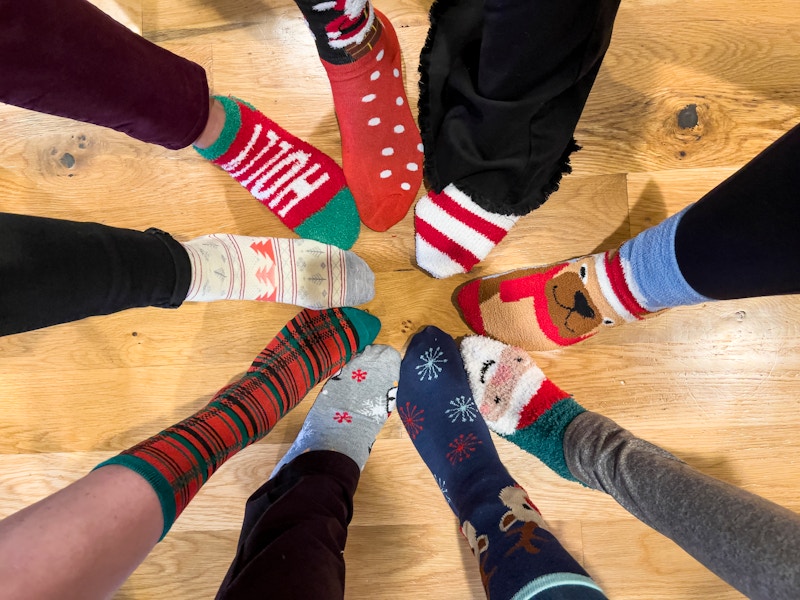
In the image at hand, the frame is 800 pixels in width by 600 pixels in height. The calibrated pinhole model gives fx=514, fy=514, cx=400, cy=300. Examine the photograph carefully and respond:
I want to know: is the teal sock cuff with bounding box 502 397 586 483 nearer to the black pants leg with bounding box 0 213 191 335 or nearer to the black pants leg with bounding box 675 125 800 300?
the black pants leg with bounding box 675 125 800 300

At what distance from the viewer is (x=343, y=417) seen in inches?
32.5

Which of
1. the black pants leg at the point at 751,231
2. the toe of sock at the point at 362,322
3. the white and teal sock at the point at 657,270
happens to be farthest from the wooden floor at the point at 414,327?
the black pants leg at the point at 751,231

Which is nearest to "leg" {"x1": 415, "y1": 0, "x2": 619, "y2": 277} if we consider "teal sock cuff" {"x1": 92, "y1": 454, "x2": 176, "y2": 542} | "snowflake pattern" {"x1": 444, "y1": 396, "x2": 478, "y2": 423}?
"snowflake pattern" {"x1": 444, "y1": 396, "x2": 478, "y2": 423}

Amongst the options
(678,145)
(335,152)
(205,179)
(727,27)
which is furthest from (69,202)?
(727,27)

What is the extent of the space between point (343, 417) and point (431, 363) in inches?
6.5

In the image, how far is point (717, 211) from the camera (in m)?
0.52

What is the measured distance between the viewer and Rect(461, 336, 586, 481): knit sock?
763mm

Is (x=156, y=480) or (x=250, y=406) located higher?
(x=156, y=480)

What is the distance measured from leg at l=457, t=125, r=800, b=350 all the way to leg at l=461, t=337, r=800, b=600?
71 mm

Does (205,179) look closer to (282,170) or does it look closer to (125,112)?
(282,170)

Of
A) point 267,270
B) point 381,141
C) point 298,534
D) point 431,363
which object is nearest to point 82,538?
point 298,534

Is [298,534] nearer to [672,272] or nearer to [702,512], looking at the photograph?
[702,512]

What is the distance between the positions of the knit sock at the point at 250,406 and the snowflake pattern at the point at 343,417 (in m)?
0.06

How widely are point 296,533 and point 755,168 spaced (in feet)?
2.00
